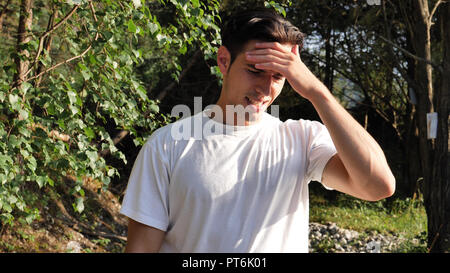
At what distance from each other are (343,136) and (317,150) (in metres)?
0.18

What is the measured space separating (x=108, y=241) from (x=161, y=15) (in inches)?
169

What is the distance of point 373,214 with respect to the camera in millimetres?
8766

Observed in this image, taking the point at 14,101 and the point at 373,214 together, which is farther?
the point at 373,214

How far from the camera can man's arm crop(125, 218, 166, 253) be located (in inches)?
57.8

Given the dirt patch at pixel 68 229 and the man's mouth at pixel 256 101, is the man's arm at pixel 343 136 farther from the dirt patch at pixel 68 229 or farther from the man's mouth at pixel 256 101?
the dirt patch at pixel 68 229

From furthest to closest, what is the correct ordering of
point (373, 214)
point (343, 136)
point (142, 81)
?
point (373, 214), point (142, 81), point (343, 136)

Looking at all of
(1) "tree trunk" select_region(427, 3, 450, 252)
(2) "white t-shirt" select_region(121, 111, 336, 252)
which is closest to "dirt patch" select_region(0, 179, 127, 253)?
(1) "tree trunk" select_region(427, 3, 450, 252)

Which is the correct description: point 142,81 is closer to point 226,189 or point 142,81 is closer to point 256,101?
point 256,101

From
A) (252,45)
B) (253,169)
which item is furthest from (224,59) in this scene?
(253,169)

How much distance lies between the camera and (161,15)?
881cm

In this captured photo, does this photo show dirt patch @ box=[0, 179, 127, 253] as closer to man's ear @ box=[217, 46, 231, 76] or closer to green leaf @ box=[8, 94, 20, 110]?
green leaf @ box=[8, 94, 20, 110]

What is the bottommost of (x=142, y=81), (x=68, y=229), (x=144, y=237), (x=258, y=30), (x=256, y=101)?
(x=68, y=229)
